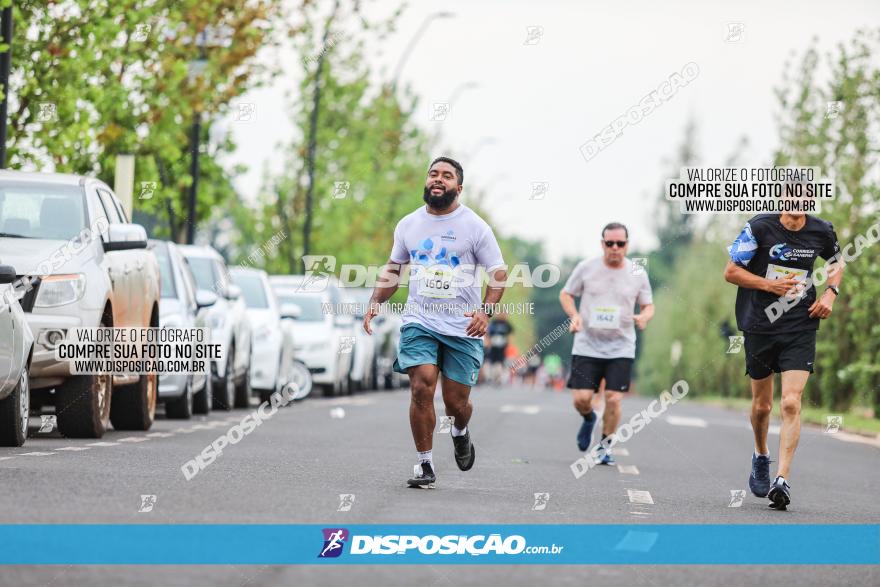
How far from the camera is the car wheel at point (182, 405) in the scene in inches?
758

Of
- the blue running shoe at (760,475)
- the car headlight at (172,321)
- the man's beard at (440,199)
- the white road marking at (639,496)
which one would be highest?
the man's beard at (440,199)

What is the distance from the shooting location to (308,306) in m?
29.1

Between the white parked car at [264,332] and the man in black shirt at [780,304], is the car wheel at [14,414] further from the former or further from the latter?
the white parked car at [264,332]

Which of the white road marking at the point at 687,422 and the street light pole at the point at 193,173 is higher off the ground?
the street light pole at the point at 193,173

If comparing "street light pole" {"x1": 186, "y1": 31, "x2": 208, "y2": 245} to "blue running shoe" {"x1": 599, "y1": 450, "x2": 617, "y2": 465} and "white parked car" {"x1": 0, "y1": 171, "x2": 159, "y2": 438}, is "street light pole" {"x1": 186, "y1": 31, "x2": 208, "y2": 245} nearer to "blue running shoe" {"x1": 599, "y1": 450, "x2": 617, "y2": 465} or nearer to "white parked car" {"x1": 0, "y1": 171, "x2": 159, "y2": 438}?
"white parked car" {"x1": 0, "y1": 171, "x2": 159, "y2": 438}

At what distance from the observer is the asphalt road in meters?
7.45

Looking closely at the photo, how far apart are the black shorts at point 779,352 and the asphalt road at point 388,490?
2.93ft

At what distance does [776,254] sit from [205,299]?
9.19 meters

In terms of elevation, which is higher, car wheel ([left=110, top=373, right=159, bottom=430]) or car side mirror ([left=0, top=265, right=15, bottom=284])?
car side mirror ([left=0, top=265, right=15, bottom=284])

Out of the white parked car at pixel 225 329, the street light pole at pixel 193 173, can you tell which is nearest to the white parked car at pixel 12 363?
the white parked car at pixel 225 329

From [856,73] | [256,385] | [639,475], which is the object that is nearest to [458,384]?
[639,475]

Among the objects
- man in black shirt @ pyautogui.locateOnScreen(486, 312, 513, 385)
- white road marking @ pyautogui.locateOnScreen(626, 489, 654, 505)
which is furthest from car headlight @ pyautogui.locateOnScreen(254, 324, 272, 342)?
man in black shirt @ pyautogui.locateOnScreen(486, 312, 513, 385)

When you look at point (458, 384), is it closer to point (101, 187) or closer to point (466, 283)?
point (466, 283)

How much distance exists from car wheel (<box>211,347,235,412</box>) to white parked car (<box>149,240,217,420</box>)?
0.99 metres
